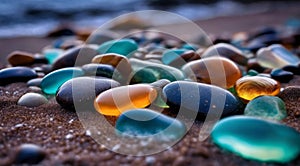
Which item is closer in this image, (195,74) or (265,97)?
(265,97)

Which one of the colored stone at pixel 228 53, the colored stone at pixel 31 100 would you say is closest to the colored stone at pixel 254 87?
the colored stone at pixel 228 53

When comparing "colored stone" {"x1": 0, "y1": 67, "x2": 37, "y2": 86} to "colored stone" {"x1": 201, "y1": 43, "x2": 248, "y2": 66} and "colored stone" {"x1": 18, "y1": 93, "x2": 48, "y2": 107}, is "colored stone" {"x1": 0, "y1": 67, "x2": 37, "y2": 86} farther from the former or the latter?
"colored stone" {"x1": 201, "y1": 43, "x2": 248, "y2": 66}

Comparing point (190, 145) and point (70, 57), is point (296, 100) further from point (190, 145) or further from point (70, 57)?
point (70, 57)

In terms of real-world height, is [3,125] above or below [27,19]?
above

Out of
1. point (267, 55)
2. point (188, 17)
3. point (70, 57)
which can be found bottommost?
point (188, 17)

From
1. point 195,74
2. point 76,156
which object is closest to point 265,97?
point 195,74

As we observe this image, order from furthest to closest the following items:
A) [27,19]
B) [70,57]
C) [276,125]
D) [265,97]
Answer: [27,19] → [70,57] → [265,97] → [276,125]

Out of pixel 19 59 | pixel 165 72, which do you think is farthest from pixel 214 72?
pixel 19 59

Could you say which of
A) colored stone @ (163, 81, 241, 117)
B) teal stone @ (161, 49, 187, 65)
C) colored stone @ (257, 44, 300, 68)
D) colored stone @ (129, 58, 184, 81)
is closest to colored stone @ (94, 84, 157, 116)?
colored stone @ (163, 81, 241, 117)

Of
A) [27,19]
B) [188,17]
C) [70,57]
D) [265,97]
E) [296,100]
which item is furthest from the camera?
[188,17]
